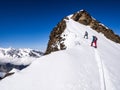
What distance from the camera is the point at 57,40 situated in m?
55.0

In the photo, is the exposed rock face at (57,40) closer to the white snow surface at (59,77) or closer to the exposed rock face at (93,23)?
the exposed rock face at (93,23)

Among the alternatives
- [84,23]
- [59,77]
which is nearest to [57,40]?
[84,23]

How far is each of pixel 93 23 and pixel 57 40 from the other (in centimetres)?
1583

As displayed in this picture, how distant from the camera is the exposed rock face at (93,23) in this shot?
62125mm

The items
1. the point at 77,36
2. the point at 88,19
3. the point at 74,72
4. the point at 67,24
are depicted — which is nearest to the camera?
the point at 74,72

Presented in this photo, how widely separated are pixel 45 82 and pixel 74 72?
9.48 ft

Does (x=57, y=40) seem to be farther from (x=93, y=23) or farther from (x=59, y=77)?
(x=59, y=77)

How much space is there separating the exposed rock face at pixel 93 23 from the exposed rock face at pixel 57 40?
19.4ft

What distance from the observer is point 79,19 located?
67.3 meters

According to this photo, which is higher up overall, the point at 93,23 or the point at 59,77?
the point at 93,23

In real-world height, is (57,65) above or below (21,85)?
above

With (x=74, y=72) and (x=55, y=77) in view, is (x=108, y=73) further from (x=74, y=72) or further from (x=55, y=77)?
(x=55, y=77)

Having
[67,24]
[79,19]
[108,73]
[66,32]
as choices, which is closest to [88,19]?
[79,19]

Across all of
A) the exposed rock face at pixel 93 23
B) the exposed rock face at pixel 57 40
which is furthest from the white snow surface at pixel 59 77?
the exposed rock face at pixel 93 23
